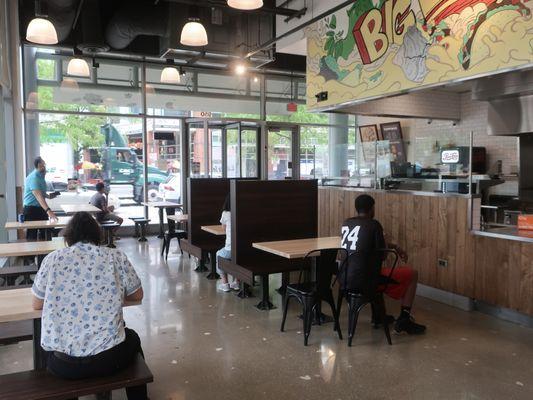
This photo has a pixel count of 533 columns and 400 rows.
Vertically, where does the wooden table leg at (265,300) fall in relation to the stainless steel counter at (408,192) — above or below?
below

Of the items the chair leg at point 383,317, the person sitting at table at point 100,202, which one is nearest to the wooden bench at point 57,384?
the chair leg at point 383,317

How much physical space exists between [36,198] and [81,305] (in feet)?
16.2

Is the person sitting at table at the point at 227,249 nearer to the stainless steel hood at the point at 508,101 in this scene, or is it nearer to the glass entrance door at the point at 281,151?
the stainless steel hood at the point at 508,101

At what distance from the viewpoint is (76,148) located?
955 centimetres

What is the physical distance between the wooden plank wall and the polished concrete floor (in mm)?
281

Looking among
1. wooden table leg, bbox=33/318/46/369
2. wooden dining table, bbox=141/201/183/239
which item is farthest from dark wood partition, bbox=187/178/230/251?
wooden table leg, bbox=33/318/46/369

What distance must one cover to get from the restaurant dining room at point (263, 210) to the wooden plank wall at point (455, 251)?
2cm

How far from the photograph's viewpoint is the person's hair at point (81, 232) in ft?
7.53

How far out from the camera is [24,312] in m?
2.38

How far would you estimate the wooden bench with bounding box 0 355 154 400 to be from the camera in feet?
7.00

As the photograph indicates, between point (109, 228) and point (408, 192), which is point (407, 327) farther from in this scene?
point (109, 228)

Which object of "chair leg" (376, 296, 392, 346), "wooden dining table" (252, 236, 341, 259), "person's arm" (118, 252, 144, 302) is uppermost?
"person's arm" (118, 252, 144, 302)

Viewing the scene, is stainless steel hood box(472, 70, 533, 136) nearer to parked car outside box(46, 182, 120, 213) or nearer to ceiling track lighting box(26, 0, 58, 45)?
ceiling track lighting box(26, 0, 58, 45)

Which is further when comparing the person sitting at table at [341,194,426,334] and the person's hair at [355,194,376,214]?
the person's hair at [355,194,376,214]
